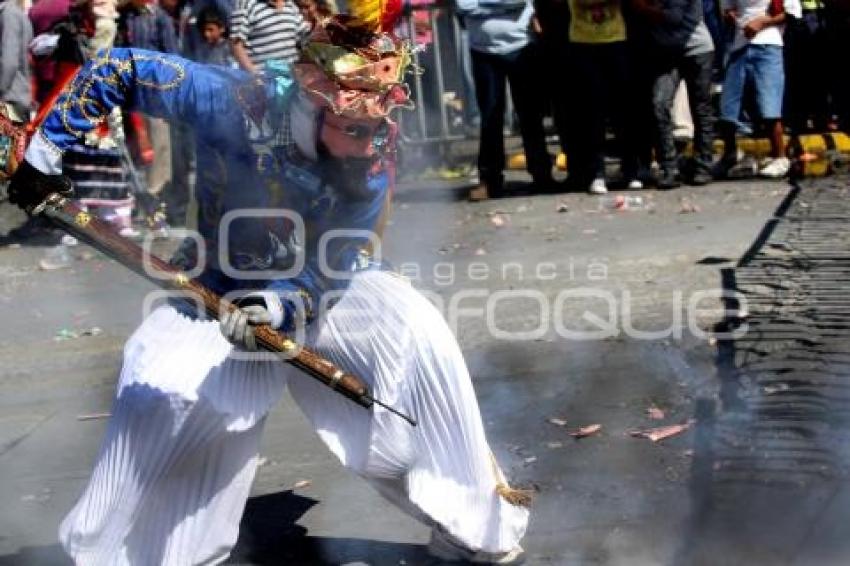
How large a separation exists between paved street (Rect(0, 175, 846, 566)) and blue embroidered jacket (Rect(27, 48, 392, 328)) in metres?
0.98

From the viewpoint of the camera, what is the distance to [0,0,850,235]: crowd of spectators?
417 inches

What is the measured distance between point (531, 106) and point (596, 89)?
50cm

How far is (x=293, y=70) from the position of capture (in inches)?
174

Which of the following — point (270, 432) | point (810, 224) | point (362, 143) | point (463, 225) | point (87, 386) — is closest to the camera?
point (362, 143)

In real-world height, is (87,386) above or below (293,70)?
below

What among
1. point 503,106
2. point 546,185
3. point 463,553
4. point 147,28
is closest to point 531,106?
point 503,106

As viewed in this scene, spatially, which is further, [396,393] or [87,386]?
[87,386]

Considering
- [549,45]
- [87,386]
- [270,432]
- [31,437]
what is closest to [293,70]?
[270,432]

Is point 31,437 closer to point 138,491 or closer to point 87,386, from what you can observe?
point 87,386

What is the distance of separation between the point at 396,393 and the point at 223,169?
2.72ft

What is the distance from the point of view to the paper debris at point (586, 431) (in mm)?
5910

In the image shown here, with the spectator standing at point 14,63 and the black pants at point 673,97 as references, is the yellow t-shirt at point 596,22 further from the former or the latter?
the spectator standing at point 14,63

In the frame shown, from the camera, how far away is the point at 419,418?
462 cm

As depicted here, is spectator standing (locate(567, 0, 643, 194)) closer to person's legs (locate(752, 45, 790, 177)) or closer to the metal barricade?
person's legs (locate(752, 45, 790, 177))
